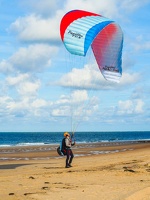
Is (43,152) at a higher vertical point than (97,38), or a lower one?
lower

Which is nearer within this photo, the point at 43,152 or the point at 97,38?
the point at 97,38

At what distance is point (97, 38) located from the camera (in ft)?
54.9

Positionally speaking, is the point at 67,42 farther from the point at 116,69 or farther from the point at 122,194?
the point at 122,194

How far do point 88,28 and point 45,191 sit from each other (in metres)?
8.26

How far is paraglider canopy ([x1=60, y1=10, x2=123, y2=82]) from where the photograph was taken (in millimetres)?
15961

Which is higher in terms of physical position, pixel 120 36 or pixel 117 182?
Result: pixel 120 36

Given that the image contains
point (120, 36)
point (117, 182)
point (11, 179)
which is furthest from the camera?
point (120, 36)

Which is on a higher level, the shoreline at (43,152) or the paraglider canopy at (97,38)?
the paraglider canopy at (97,38)

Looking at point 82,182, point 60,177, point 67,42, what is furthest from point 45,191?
point 67,42

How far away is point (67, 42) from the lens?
1599 centimetres

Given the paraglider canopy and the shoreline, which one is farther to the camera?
the shoreline

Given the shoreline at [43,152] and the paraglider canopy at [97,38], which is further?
the shoreline at [43,152]

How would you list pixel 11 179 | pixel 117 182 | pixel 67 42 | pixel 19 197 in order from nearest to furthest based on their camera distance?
pixel 19 197, pixel 117 182, pixel 11 179, pixel 67 42

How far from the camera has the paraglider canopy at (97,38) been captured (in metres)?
16.0
